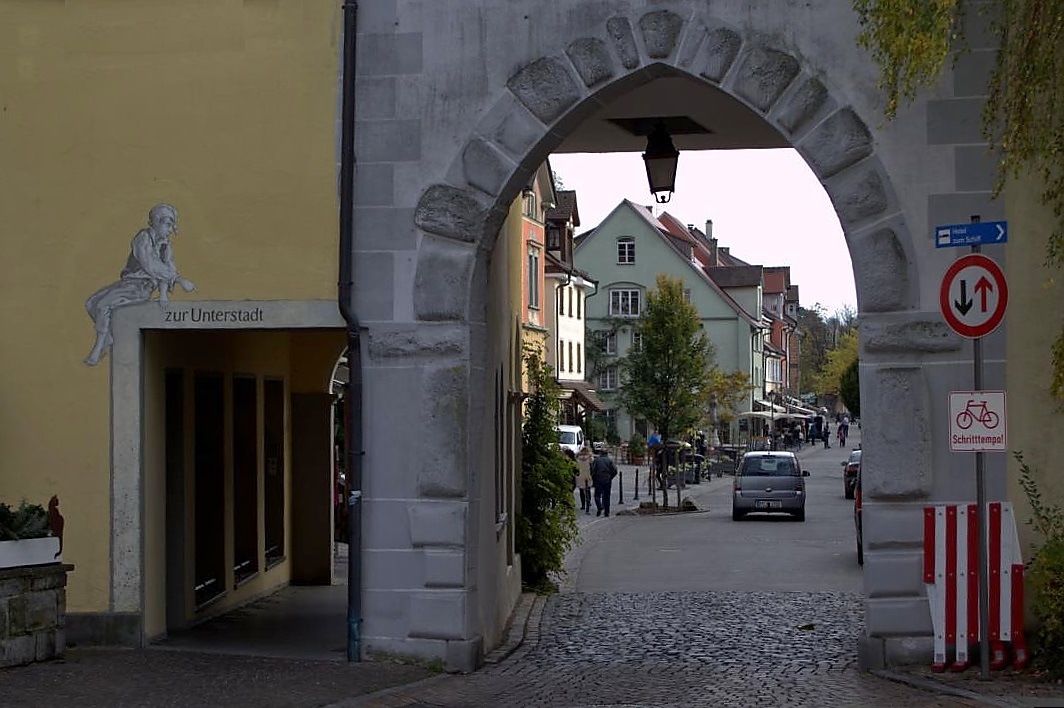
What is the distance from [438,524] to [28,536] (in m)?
2.99

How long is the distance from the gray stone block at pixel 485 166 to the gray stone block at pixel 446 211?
0.45 ft

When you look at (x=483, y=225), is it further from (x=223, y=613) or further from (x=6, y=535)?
(x=223, y=613)

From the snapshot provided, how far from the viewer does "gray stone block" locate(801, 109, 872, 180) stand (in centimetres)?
1190

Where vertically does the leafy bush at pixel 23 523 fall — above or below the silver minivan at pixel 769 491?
above

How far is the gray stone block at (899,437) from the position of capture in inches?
Answer: 462

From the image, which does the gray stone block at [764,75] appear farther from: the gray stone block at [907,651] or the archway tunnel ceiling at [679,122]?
the gray stone block at [907,651]

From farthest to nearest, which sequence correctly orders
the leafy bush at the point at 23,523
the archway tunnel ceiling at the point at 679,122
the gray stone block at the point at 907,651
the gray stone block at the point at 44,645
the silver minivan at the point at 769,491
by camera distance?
the silver minivan at the point at 769,491, the archway tunnel ceiling at the point at 679,122, the gray stone block at the point at 907,651, the gray stone block at the point at 44,645, the leafy bush at the point at 23,523

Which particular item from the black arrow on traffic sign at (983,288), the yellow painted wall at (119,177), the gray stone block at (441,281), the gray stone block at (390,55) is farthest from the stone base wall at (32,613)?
the black arrow on traffic sign at (983,288)

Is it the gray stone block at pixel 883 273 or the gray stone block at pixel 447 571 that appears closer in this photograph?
the gray stone block at pixel 883 273

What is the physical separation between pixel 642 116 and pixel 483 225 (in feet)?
13.8

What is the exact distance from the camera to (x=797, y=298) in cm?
14775

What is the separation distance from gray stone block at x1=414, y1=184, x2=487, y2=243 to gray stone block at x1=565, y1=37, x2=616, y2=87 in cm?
129

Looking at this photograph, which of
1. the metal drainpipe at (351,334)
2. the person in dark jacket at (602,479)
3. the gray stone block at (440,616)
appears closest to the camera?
the gray stone block at (440,616)

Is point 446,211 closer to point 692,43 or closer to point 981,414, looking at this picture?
point 692,43
